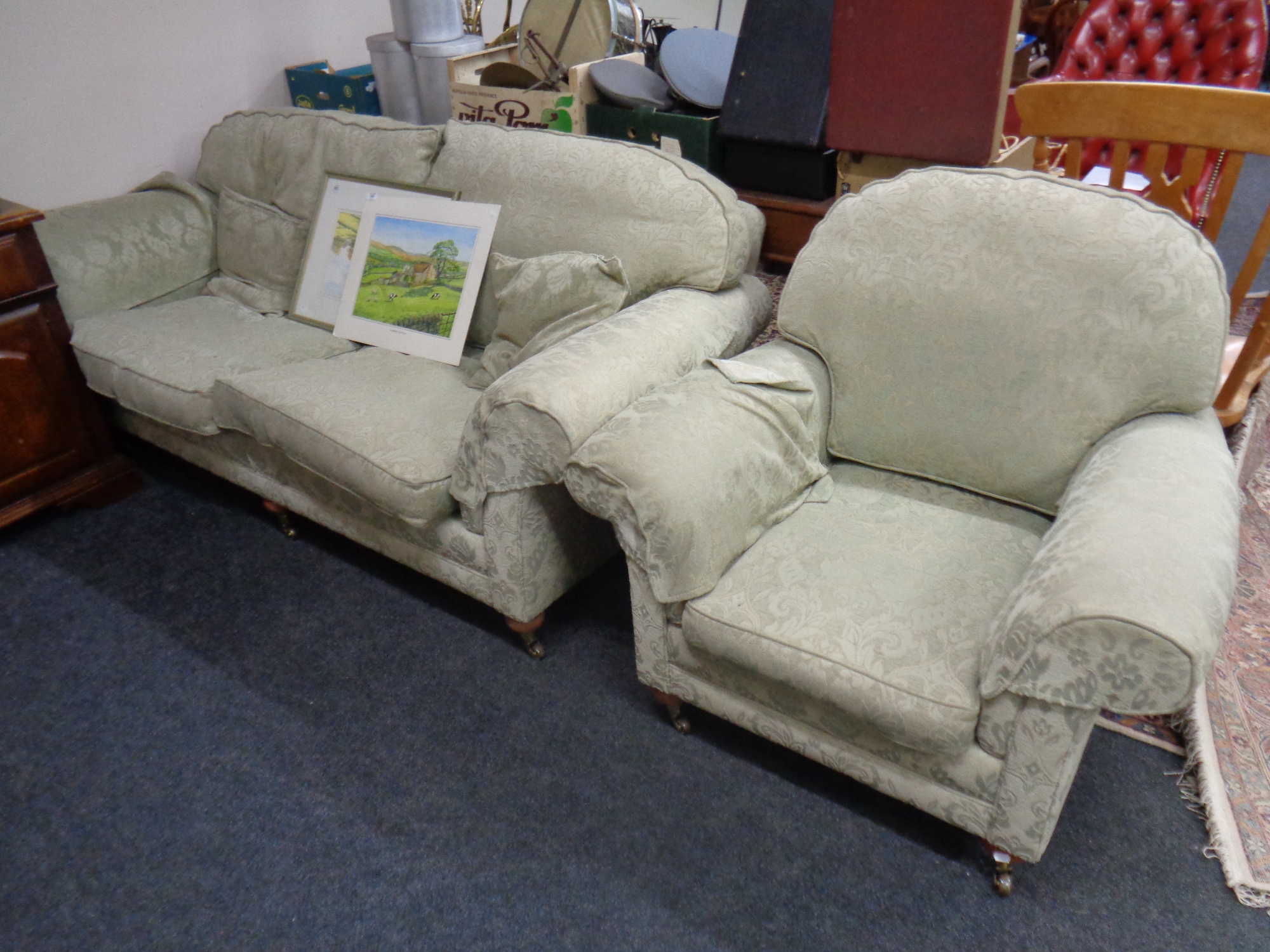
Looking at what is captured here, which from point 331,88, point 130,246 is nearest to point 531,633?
point 130,246

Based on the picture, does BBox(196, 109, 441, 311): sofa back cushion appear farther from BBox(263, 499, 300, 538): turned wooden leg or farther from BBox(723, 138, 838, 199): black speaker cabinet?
BBox(723, 138, 838, 199): black speaker cabinet

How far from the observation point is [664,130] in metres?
2.22

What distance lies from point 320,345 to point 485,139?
2.10 ft

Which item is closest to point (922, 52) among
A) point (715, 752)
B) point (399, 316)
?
point (399, 316)

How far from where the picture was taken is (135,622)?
1928mm

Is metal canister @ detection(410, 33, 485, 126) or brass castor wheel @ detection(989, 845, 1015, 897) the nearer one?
brass castor wheel @ detection(989, 845, 1015, 897)

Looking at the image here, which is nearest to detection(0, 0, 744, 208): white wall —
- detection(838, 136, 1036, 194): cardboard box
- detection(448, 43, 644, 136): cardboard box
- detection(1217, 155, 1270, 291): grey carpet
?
detection(448, 43, 644, 136): cardboard box

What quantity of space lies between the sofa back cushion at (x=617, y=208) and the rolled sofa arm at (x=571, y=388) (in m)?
0.10

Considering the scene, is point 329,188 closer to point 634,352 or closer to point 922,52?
point 634,352

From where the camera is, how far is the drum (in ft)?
8.05

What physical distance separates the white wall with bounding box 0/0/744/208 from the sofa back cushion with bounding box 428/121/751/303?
1306 mm

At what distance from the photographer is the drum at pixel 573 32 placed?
8.05 feet

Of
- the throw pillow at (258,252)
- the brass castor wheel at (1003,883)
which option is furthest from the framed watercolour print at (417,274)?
the brass castor wheel at (1003,883)

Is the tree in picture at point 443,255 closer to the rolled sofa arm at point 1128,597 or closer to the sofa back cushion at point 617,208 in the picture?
the sofa back cushion at point 617,208
